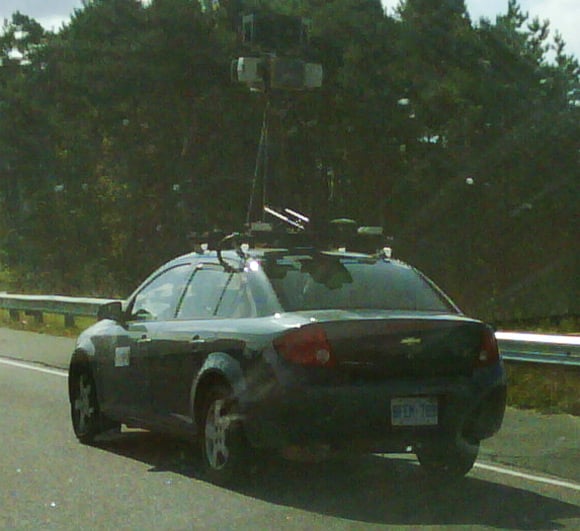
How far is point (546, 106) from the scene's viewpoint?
4206 cm

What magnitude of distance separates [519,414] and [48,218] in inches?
1678

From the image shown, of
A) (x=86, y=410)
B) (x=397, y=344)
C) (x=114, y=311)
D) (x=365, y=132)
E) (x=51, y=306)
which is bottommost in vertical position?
(x=86, y=410)

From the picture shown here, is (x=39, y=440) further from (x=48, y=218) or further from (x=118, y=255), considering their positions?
(x=48, y=218)

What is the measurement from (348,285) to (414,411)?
1.12 meters

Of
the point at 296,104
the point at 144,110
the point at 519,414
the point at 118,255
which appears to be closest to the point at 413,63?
the point at 296,104

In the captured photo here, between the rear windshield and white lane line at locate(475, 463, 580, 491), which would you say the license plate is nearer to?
the rear windshield

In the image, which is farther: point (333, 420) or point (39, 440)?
Answer: point (39, 440)

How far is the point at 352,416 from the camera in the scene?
8.22 metres

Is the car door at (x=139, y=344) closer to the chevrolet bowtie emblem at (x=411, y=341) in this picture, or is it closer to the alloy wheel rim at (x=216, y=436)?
the alloy wheel rim at (x=216, y=436)

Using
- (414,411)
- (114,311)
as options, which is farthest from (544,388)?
(414,411)

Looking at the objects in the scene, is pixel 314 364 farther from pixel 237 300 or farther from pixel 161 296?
pixel 161 296

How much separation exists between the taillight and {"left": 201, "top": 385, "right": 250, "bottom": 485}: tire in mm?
1531

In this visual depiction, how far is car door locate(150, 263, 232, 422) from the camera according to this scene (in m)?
9.20

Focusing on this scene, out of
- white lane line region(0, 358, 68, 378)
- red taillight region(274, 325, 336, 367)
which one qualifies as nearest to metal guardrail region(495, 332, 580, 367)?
red taillight region(274, 325, 336, 367)
